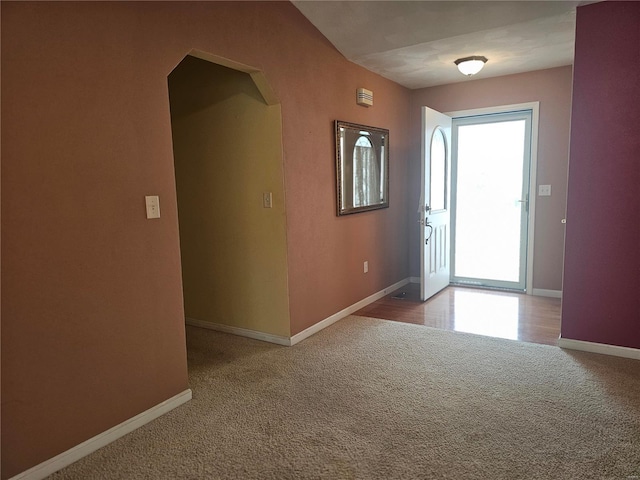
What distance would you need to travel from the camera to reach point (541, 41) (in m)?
3.44

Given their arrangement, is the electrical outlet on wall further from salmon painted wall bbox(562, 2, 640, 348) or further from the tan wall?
salmon painted wall bbox(562, 2, 640, 348)

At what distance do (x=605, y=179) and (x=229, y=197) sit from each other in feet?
8.95

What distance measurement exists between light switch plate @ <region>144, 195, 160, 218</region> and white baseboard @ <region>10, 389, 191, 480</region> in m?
1.05

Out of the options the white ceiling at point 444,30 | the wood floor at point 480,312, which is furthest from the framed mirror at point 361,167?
the wood floor at point 480,312

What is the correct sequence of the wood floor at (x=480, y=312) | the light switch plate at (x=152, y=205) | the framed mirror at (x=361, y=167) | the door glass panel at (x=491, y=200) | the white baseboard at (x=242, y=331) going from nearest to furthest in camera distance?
the light switch plate at (x=152, y=205), the white baseboard at (x=242, y=331), the wood floor at (x=480, y=312), the framed mirror at (x=361, y=167), the door glass panel at (x=491, y=200)

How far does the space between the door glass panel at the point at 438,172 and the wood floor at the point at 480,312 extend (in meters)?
0.99

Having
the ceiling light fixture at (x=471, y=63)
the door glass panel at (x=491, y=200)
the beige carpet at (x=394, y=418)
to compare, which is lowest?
the beige carpet at (x=394, y=418)

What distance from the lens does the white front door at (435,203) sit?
4.23 m

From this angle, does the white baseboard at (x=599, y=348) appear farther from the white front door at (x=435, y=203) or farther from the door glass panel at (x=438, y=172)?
the door glass panel at (x=438, y=172)

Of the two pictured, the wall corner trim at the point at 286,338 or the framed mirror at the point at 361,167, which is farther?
the framed mirror at the point at 361,167

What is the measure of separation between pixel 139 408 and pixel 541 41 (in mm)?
3894

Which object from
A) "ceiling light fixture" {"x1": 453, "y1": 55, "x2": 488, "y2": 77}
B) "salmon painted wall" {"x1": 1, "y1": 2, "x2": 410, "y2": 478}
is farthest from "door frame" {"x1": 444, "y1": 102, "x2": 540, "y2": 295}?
"salmon painted wall" {"x1": 1, "y1": 2, "x2": 410, "y2": 478}

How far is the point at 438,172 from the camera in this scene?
15.0 ft

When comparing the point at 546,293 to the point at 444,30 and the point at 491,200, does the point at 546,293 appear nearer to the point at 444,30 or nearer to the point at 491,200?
the point at 491,200
